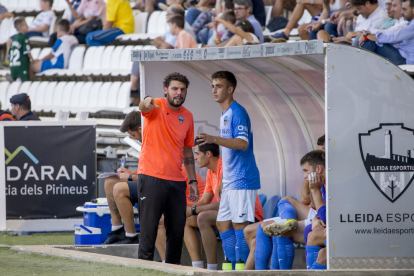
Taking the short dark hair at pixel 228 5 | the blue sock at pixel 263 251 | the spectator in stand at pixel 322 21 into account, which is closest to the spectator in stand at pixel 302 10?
the spectator in stand at pixel 322 21

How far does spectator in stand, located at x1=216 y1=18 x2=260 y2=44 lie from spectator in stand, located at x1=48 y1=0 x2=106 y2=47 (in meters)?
4.92

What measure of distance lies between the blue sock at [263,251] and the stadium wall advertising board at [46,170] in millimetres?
3765

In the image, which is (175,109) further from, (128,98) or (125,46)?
(125,46)

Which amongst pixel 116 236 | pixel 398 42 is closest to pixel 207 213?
pixel 116 236

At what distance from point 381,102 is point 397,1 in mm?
3872

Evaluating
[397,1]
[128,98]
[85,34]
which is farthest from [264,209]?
[85,34]

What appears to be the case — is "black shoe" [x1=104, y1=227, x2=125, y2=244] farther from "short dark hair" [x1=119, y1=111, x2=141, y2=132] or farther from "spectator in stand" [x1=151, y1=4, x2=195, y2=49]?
"spectator in stand" [x1=151, y1=4, x2=195, y2=49]

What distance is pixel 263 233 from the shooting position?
218 inches

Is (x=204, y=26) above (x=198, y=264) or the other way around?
above

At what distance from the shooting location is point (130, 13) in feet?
46.5

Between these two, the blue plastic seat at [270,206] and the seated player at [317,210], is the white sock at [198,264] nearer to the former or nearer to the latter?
the blue plastic seat at [270,206]

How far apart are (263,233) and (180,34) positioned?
6020 millimetres

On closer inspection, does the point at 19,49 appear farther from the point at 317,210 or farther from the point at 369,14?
the point at 317,210

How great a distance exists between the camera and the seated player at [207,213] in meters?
6.27
